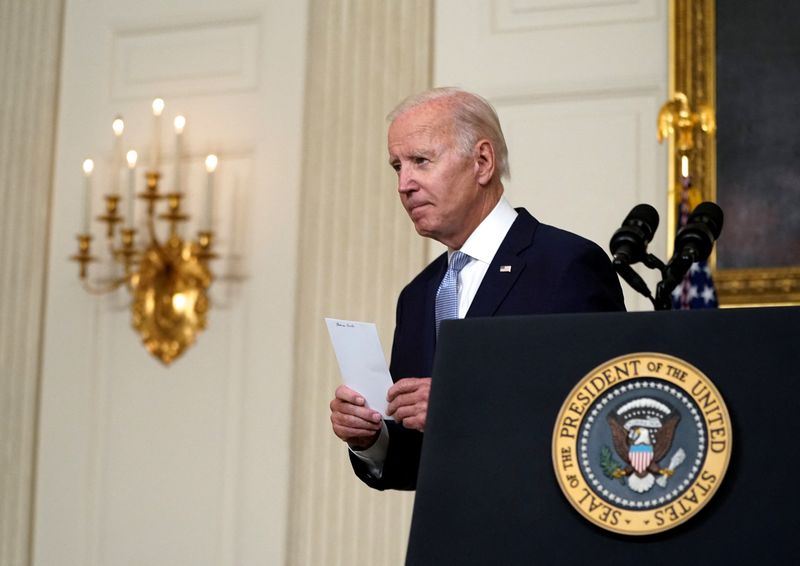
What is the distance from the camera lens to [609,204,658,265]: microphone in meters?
2.36

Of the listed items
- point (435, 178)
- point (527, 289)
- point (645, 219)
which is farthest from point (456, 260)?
point (645, 219)

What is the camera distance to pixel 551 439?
5.59 ft

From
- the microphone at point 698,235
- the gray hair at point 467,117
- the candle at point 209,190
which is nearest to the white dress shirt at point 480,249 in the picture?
the gray hair at point 467,117

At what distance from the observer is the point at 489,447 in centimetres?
175

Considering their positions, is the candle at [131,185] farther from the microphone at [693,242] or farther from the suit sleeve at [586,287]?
the microphone at [693,242]

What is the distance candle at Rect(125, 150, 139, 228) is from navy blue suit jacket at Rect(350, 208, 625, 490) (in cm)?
337

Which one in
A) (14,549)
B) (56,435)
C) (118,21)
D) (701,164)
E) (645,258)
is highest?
(118,21)

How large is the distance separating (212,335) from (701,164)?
94.7 inches

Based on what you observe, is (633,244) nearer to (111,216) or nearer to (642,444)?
(642,444)

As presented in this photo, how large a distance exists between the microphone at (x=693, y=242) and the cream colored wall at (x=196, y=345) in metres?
3.62

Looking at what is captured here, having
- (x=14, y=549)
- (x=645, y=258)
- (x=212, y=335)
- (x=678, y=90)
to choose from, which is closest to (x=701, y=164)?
(x=678, y=90)

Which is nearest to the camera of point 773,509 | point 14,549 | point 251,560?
point 773,509

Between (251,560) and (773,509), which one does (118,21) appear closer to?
(251,560)

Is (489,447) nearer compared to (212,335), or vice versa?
(489,447)
